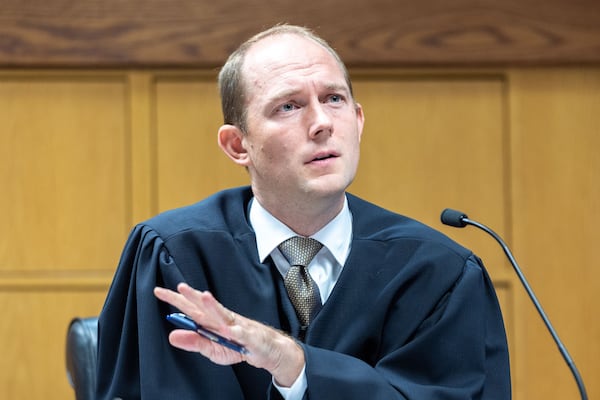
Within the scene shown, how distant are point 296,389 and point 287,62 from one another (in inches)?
30.0

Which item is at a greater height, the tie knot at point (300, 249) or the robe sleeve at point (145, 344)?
the tie knot at point (300, 249)

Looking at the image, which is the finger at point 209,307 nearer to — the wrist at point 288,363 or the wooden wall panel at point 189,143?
the wrist at point 288,363

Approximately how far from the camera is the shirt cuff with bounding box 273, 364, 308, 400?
1.95 metres

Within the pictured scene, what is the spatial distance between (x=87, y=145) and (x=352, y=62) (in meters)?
1.14

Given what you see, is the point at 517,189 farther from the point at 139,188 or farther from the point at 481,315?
the point at 481,315

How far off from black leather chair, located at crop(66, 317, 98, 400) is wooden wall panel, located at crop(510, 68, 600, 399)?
2027mm

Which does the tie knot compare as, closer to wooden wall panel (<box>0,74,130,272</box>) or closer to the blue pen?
the blue pen

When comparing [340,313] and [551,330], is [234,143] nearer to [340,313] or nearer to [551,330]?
[340,313]

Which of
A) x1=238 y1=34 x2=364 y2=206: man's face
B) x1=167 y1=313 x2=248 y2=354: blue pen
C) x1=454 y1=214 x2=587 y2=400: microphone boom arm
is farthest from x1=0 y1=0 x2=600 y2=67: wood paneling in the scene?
x1=167 y1=313 x2=248 y2=354: blue pen

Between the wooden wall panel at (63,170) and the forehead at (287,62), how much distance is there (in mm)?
1811

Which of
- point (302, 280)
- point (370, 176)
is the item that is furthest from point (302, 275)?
point (370, 176)

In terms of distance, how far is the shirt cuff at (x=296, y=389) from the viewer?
195 cm

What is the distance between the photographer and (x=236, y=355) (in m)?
1.83

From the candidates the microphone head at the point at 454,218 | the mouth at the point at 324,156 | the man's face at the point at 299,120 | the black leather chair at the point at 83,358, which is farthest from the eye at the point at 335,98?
the black leather chair at the point at 83,358
